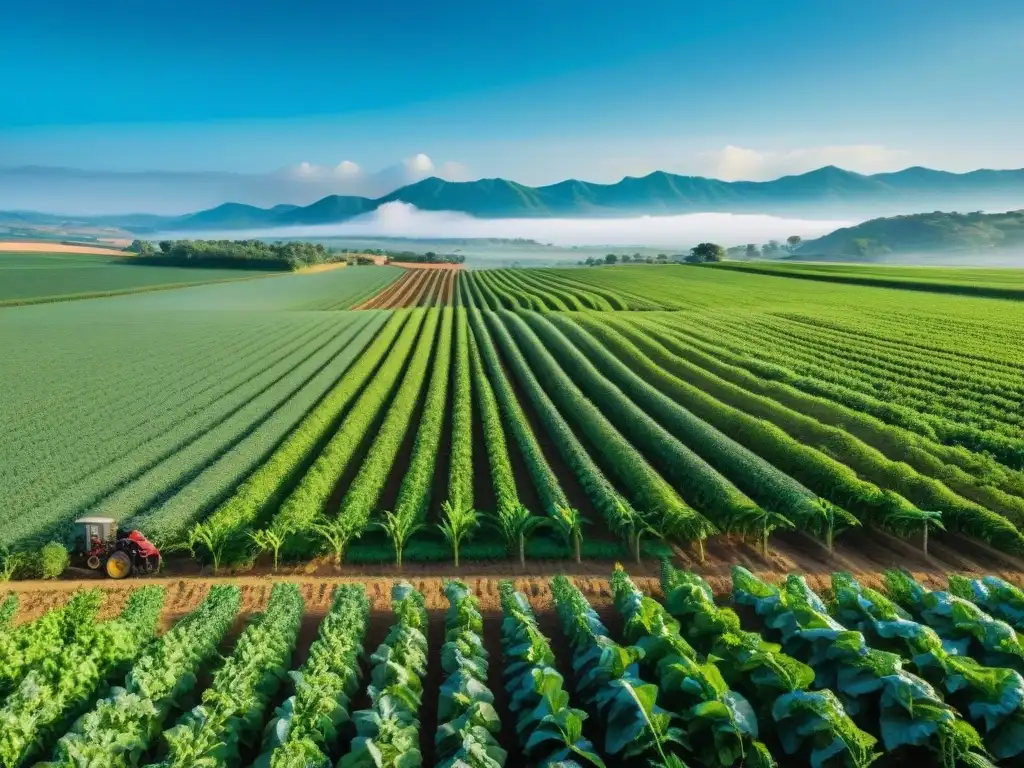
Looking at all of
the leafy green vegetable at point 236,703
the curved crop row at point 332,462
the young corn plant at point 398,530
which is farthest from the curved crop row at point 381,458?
the leafy green vegetable at point 236,703

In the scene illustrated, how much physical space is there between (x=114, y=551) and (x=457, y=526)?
311 inches

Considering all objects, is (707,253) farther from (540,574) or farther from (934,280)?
(540,574)

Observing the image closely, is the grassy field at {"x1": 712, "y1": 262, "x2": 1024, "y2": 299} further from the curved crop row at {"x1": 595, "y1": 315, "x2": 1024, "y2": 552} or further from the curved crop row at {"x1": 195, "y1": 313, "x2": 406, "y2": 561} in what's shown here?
the curved crop row at {"x1": 195, "y1": 313, "x2": 406, "y2": 561}

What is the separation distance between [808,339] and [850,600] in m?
30.6

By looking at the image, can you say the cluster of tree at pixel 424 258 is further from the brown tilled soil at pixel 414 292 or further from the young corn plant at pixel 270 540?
the young corn plant at pixel 270 540

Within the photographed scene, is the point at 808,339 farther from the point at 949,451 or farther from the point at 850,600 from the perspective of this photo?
the point at 850,600

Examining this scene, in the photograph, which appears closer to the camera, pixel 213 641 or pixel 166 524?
pixel 213 641

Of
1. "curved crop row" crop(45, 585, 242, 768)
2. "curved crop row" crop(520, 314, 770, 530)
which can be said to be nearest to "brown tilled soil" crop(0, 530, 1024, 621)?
"curved crop row" crop(520, 314, 770, 530)

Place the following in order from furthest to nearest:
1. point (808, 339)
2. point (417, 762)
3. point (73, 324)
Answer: point (73, 324), point (808, 339), point (417, 762)

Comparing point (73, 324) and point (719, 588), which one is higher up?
point (73, 324)

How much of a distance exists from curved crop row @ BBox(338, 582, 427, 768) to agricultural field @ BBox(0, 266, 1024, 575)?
4.80 meters

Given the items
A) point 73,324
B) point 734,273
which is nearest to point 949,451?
point 73,324

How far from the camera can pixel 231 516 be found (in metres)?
15.1

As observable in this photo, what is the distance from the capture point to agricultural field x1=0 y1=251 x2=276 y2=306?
225 feet
